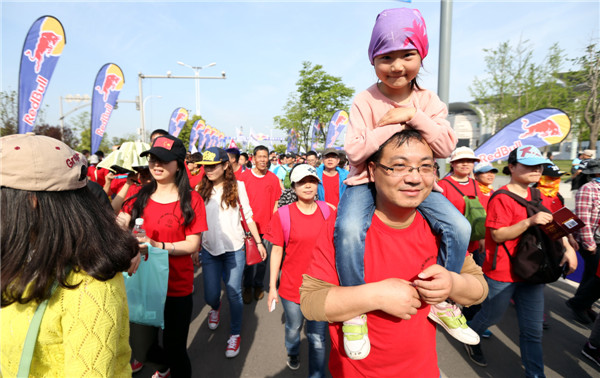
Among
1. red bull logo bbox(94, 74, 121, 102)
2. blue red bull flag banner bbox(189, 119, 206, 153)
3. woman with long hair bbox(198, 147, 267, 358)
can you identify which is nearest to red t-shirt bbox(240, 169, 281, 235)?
woman with long hair bbox(198, 147, 267, 358)

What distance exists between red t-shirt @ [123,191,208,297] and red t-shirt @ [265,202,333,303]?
79 centimetres

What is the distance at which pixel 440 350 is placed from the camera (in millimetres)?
3434

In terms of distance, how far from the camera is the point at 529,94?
18234 mm

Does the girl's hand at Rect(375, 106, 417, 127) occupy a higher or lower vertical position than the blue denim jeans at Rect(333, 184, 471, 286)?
higher

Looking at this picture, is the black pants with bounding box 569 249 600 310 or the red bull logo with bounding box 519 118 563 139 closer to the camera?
the black pants with bounding box 569 249 600 310

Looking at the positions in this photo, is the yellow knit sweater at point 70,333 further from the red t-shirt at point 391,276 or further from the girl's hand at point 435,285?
the girl's hand at point 435,285

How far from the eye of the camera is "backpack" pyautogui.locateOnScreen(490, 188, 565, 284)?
8.38ft

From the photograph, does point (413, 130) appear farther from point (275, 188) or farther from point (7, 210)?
point (275, 188)

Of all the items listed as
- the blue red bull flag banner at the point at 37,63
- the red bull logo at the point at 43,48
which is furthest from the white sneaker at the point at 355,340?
the red bull logo at the point at 43,48

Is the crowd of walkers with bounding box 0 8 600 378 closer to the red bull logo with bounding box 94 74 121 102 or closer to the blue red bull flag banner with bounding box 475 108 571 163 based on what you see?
the blue red bull flag banner with bounding box 475 108 571 163

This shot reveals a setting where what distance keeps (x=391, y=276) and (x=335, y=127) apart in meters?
15.5

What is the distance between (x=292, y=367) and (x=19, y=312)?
8.66 ft

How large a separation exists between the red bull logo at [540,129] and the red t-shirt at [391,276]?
5.54 metres

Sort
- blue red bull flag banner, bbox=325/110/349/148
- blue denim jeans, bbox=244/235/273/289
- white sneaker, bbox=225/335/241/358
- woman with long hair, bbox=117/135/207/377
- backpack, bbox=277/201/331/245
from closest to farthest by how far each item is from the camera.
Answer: woman with long hair, bbox=117/135/207/377
backpack, bbox=277/201/331/245
white sneaker, bbox=225/335/241/358
blue denim jeans, bbox=244/235/273/289
blue red bull flag banner, bbox=325/110/349/148
